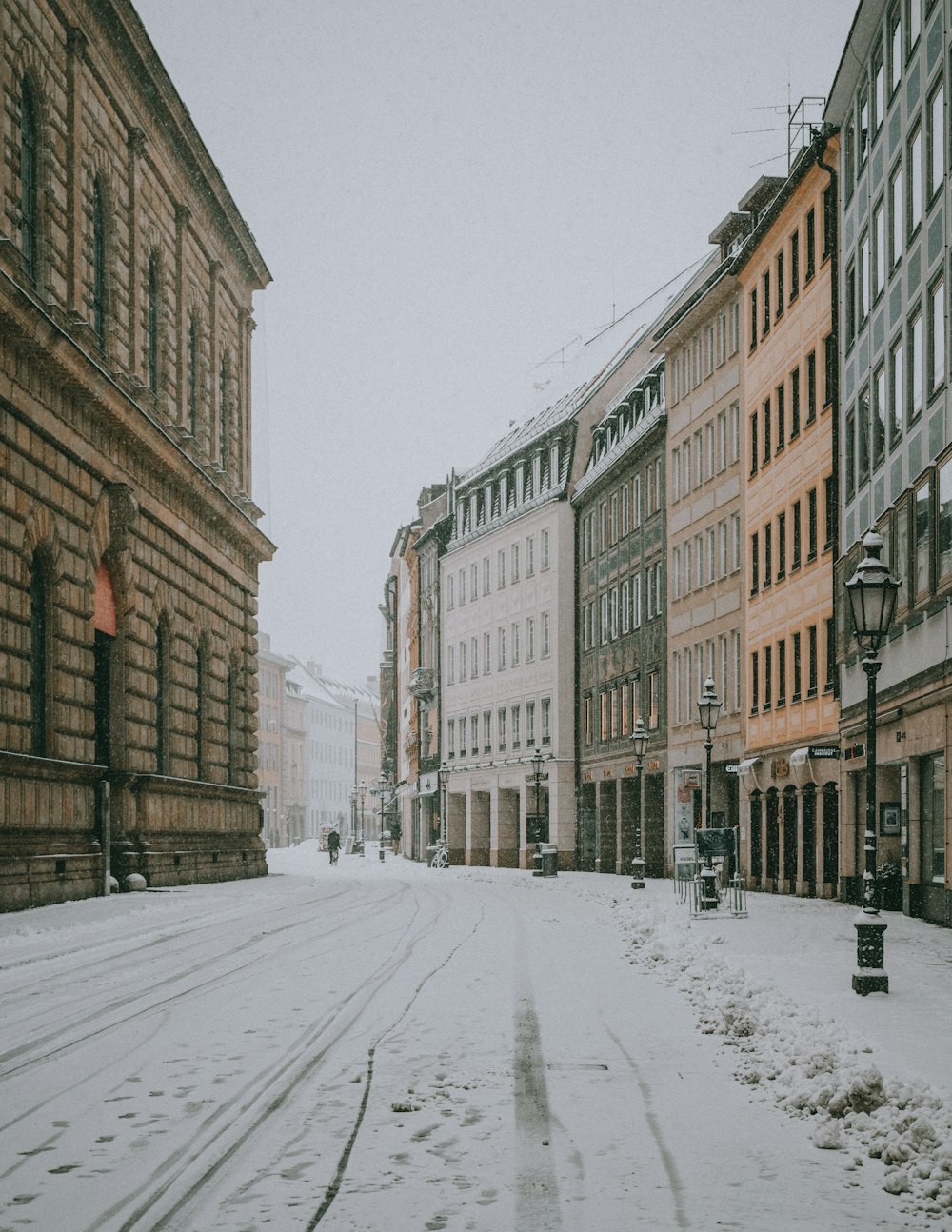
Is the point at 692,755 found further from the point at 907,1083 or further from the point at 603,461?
the point at 907,1083

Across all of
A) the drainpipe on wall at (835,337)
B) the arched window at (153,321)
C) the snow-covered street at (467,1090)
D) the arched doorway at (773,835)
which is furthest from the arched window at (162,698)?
the snow-covered street at (467,1090)

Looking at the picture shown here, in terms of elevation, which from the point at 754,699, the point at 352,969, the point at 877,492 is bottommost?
the point at 352,969

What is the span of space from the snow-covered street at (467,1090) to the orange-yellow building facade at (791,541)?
19814 millimetres

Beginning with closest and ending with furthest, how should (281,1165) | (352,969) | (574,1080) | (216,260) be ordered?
(281,1165)
(574,1080)
(352,969)
(216,260)

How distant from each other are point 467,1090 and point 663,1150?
1883 mm

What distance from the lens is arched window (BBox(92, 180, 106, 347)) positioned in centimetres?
3241

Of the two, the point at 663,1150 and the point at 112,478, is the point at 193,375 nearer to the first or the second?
the point at 112,478

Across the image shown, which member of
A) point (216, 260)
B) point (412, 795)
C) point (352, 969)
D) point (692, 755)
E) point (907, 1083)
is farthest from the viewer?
point (412, 795)

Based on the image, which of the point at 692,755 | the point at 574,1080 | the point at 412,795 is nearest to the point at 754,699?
the point at 692,755

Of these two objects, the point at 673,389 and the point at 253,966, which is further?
the point at 673,389

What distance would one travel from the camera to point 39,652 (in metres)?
27.9

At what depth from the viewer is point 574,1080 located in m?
10.4

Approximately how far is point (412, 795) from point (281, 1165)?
3670 inches

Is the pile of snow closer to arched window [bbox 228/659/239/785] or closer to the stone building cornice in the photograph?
the stone building cornice
